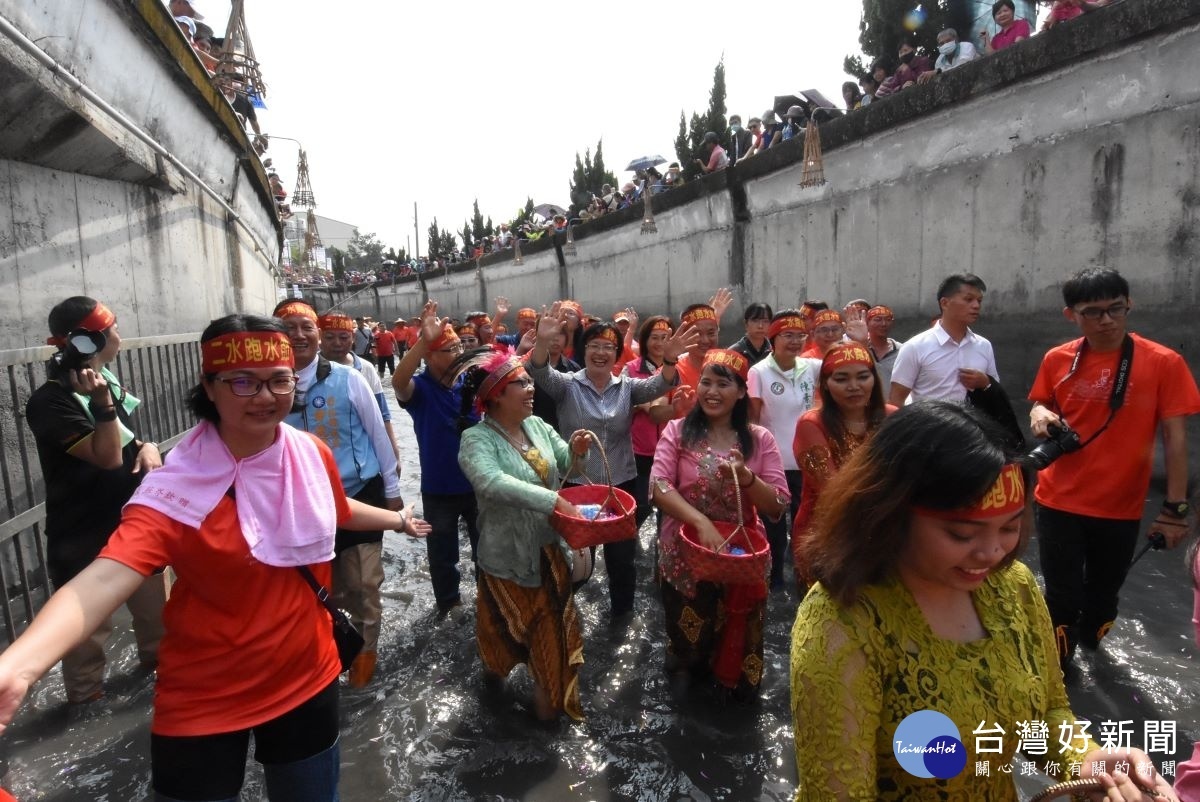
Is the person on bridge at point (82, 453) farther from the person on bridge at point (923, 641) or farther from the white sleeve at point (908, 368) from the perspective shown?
the white sleeve at point (908, 368)

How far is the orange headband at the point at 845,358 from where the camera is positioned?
3.43m

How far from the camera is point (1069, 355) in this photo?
3.60 metres

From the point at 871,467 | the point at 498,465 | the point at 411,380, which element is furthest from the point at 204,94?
the point at 871,467

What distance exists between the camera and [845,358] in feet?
11.3

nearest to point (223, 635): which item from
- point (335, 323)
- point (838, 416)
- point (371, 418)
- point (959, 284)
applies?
point (371, 418)

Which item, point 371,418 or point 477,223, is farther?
point 477,223

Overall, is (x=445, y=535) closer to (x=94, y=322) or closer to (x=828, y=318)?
(x=94, y=322)

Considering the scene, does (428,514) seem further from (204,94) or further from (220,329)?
(204,94)

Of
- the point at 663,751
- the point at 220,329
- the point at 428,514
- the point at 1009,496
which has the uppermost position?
the point at 220,329

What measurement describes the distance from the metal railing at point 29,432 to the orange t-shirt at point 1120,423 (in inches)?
213

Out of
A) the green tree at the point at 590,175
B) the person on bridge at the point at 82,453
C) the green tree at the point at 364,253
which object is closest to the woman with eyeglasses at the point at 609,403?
the person on bridge at the point at 82,453

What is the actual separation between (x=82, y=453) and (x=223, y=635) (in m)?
1.85

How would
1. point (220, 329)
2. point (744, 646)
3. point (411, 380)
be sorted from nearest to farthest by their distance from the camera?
point (220, 329) → point (744, 646) → point (411, 380)

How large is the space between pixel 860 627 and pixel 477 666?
117 inches
